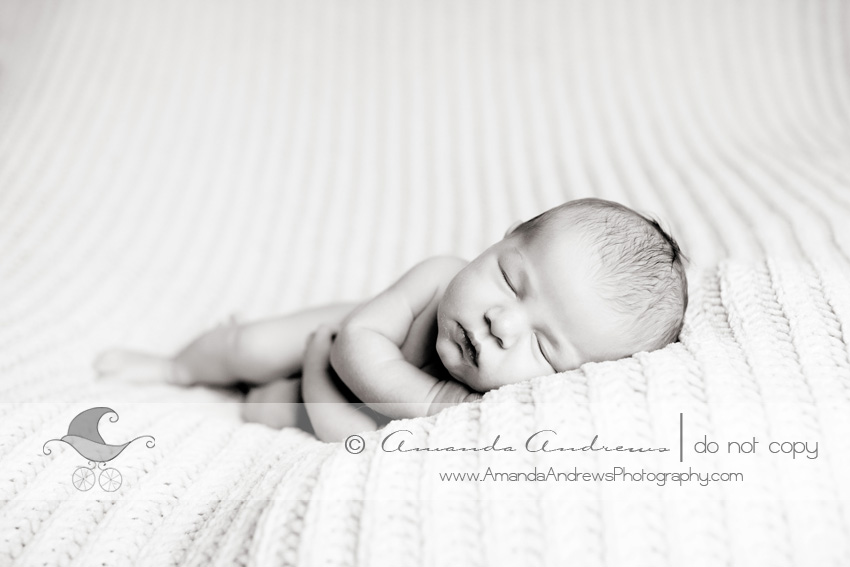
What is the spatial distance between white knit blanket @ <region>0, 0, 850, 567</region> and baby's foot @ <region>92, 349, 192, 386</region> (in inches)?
1.4

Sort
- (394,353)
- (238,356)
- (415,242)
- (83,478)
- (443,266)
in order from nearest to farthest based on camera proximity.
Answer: (83,478) < (394,353) < (443,266) < (238,356) < (415,242)

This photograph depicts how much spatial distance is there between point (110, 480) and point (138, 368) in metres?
0.40

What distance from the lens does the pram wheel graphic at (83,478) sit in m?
0.80

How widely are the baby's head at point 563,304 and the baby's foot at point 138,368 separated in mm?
563

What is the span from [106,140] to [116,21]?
1.50 feet

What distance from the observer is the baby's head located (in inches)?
32.6

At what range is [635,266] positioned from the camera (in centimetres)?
85

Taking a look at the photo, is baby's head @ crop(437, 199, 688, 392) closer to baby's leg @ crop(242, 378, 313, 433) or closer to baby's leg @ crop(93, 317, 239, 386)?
baby's leg @ crop(242, 378, 313, 433)

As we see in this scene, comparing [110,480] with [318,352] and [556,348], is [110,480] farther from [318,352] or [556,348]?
[556,348]

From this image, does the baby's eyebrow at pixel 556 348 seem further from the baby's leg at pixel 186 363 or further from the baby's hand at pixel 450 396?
the baby's leg at pixel 186 363

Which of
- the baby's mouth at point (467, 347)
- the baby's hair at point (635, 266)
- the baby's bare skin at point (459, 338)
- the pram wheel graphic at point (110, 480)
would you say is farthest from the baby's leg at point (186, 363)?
the baby's hair at point (635, 266)

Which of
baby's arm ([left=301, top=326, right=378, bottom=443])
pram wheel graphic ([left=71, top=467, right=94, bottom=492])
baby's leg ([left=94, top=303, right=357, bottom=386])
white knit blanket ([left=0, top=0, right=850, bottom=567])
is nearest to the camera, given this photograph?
white knit blanket ([left=0, top=0, right=850, bottom=567])

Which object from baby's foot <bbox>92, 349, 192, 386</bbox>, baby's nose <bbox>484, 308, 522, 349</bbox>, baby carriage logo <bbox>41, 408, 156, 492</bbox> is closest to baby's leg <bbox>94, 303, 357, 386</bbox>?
baby's foot <bbox>92, 349, 192, 386</bbox>

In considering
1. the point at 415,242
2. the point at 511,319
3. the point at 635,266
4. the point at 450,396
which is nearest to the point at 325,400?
the point at 450,396
